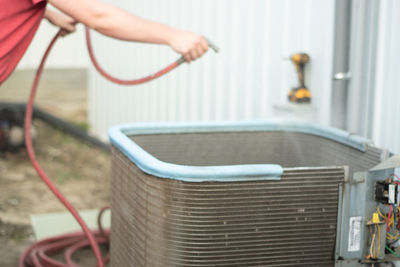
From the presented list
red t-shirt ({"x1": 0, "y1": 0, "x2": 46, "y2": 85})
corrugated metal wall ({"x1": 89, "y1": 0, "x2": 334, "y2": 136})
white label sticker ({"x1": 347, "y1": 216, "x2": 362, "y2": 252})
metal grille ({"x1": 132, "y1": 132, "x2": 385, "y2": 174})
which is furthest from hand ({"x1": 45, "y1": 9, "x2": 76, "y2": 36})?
white label sticker ({"x1": 347, "y1": 216, "x2": 362, "y2": 252})

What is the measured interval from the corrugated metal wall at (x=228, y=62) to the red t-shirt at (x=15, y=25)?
118 cm

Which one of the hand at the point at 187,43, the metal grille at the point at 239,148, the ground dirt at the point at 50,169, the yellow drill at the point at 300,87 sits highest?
the hand at the point at 187,43

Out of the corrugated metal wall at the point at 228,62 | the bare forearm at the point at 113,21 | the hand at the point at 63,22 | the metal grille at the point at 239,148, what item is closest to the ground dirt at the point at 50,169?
the corrugated metal wall at the point at 228,62

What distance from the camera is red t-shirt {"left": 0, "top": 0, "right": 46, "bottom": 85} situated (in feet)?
6.03

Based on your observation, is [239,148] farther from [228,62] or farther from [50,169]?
[50,169]

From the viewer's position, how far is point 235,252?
159 cm

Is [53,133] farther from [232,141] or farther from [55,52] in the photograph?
[232,141]

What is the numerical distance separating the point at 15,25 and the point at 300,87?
1.24m

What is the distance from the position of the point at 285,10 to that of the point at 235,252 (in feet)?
4.91

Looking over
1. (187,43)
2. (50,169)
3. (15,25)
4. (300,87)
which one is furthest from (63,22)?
(50,169)

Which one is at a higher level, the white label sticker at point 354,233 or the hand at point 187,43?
the hand at point 187,43

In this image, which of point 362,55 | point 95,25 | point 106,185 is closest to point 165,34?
point 95,25

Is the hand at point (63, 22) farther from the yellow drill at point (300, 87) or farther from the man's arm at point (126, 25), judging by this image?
the yellow drill at point (300, 87)

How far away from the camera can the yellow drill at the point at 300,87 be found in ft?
8.45
